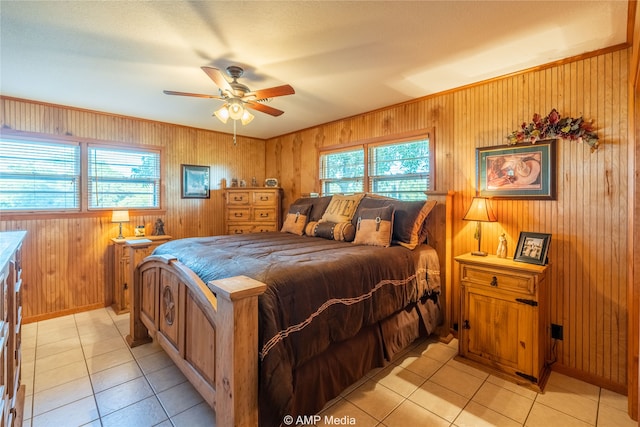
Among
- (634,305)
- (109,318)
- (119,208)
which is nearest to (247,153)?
(119,208)

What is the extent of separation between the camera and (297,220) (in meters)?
3.65

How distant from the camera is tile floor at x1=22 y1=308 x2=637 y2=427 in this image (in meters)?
1.82

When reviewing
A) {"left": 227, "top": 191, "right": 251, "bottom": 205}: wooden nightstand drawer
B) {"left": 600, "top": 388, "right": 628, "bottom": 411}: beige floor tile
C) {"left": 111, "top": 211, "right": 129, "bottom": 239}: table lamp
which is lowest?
{"left": 600, "top": 388, "right": 628, "bottom": 411}: beige floor tile

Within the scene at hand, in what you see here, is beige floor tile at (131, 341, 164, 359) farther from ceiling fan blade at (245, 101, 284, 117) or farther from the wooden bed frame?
ceiling fan blade at (245, 101, 284, 117)

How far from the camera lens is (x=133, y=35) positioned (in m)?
2.02

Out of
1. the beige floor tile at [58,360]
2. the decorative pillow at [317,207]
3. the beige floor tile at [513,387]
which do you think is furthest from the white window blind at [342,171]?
the beige floor tile at [58,360]

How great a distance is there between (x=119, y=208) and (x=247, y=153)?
2162 mm

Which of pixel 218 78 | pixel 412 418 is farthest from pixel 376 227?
pixel 218 78

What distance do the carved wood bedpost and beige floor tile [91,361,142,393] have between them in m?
1.25

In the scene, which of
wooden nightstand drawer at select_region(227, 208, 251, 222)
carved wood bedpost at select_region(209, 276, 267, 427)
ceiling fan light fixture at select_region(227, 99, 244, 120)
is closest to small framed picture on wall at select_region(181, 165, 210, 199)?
wooden nightstand drawer at select_region(227, 208, 251, 222)

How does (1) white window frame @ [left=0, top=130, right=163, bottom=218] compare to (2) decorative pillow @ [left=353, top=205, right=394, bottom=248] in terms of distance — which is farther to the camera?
(1) white window frame @ [left=0, top=130, right=163, bottom=218]

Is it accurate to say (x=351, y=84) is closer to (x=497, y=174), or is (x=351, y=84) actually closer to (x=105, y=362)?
(x=497, y=174)

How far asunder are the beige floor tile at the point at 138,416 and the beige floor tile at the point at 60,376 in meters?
0.68

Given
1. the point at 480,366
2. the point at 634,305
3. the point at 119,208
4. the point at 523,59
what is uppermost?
the point at 523,59
